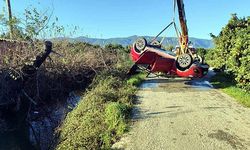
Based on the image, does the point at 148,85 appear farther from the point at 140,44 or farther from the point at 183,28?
the point at 183,28

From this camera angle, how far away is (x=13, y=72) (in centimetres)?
1204

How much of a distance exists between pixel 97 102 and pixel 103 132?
240 centimetres

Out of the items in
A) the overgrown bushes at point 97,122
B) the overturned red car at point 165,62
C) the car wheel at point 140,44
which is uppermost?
the car wheel at point 140,44

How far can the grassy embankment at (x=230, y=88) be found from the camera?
35.7ft

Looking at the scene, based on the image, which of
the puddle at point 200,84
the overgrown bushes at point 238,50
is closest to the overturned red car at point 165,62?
the puddle at point 200,84

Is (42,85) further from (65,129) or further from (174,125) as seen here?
(174,125)

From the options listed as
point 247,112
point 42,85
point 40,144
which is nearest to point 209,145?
point 247,112

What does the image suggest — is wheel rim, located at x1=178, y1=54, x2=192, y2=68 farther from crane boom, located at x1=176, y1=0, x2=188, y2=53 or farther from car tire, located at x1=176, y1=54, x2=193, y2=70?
crane boom, located at x1=176, y1=0, x2=188, y2=53

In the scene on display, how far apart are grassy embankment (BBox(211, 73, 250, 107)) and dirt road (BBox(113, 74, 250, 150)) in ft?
1.02

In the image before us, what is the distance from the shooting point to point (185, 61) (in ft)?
43.5

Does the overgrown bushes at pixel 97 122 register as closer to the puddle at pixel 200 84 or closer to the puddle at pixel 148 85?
the puddle at pixel 148 85

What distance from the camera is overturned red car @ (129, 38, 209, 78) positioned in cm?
1339

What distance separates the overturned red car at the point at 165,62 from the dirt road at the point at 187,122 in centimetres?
146

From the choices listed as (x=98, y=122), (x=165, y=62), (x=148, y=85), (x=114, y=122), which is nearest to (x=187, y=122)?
(x=114, y=122)
